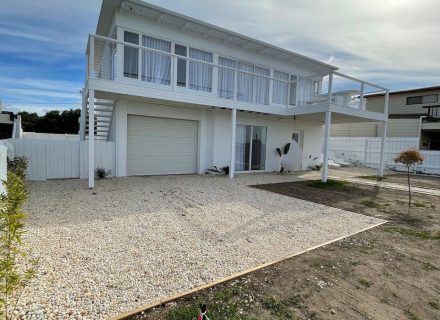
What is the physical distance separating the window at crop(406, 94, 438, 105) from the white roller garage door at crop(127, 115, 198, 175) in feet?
75.5

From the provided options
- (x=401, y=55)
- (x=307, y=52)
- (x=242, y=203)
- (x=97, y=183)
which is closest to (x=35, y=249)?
(x=242, y=203)

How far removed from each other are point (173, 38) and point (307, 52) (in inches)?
296

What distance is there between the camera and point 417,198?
8.69 metres

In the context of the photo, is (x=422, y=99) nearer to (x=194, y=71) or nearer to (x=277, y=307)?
(x=194, y=71)

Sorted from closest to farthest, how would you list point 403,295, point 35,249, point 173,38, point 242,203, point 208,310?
point 208,310 → point 403,295 → point 35,249 → point 242,203 → point 173,38

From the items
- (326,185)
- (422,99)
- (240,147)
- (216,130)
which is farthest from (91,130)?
(422,99)

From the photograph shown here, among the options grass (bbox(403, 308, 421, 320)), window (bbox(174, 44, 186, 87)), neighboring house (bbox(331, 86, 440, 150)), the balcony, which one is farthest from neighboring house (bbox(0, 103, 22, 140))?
neighboring house (bbox(331, 86, 440, 150))

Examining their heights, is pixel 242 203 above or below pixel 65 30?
below

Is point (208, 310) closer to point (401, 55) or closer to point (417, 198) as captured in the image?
point (417, 198)

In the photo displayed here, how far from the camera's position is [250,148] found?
1305cm

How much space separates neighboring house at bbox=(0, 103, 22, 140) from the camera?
39.6ft

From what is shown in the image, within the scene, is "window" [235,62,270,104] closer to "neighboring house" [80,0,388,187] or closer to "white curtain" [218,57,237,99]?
"neighboring house" [80,0,388,187]

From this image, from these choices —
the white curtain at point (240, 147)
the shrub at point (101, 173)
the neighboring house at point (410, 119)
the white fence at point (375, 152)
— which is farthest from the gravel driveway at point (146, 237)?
the neighboring house at point (410, 119)

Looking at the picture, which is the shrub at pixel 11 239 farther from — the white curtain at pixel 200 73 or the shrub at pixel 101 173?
the white curtain at pixel 200 73
